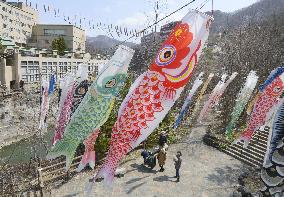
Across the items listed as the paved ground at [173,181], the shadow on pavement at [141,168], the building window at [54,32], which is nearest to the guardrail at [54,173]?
the paved ground at [173,181]

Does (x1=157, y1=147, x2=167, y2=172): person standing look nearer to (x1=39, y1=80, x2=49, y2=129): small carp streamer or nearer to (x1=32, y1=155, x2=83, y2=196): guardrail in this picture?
(x1=32, y1=155, x2=83, y2=196): guardrail

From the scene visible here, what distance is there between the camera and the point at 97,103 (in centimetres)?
800

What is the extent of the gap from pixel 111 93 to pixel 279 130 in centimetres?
396

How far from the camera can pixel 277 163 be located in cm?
647

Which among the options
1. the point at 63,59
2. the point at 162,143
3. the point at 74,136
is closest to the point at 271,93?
the point at 162,143

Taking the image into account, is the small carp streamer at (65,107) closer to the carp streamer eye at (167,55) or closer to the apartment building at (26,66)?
the carp streamer eye at (167,55)

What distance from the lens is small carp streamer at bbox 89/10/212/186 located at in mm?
6012

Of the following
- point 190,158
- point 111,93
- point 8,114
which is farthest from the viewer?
point 8,114

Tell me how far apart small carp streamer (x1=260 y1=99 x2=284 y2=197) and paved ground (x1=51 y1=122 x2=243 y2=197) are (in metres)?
7.22

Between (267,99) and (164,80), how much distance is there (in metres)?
7.92

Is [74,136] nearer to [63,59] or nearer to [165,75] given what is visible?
[165,75]

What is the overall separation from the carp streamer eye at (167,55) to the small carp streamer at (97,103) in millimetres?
1151

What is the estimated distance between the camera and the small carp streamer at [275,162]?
21.2 feet

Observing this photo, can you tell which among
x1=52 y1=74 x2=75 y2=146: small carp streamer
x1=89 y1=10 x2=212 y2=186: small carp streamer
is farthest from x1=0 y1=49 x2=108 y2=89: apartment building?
x1=89 y1=10 x2=212 y2=186: small carp streamer
